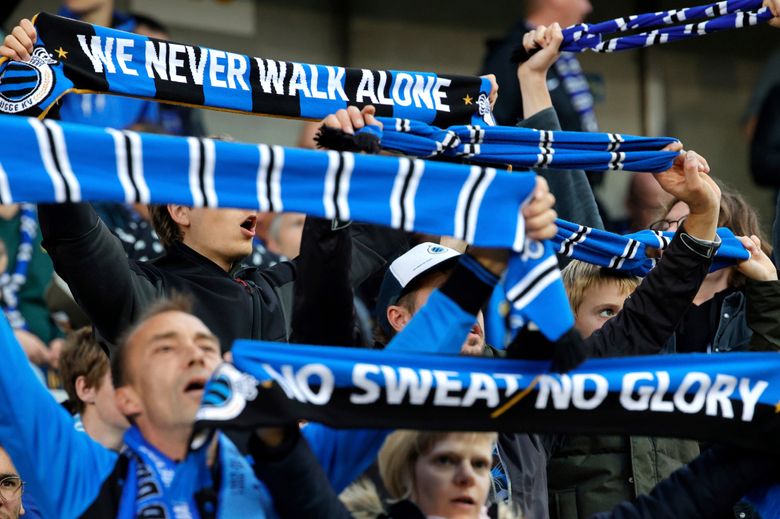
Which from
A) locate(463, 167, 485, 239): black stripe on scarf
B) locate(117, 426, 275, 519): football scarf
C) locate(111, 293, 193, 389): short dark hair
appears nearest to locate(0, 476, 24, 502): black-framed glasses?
locate(111, 293, 193, 389): short dark hair

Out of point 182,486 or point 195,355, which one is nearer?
point 182,486

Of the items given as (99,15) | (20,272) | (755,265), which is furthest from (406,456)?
(99,15)

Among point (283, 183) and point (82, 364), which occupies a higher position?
point (82, 364)

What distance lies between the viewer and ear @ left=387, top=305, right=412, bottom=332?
411 cm

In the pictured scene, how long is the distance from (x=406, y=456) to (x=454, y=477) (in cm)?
14

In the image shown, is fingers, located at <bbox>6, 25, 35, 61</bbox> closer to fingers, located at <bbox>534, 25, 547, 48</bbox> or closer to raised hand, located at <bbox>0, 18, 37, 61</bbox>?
raised hand, located at <bbox>0, 18, 37, 61</bbox>

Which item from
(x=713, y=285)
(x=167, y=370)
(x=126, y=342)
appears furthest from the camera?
(x=713, y=285)

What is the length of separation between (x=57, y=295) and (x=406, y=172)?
329 cm

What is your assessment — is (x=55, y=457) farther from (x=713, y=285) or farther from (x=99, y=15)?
(x=99, y=15)

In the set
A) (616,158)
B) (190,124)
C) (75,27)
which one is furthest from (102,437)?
(190,124)

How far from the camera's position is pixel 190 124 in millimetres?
7070

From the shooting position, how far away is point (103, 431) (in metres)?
4.17

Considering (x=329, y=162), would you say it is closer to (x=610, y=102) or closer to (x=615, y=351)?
(x=615, y=351)

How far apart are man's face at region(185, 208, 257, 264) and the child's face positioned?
44.8 inches
